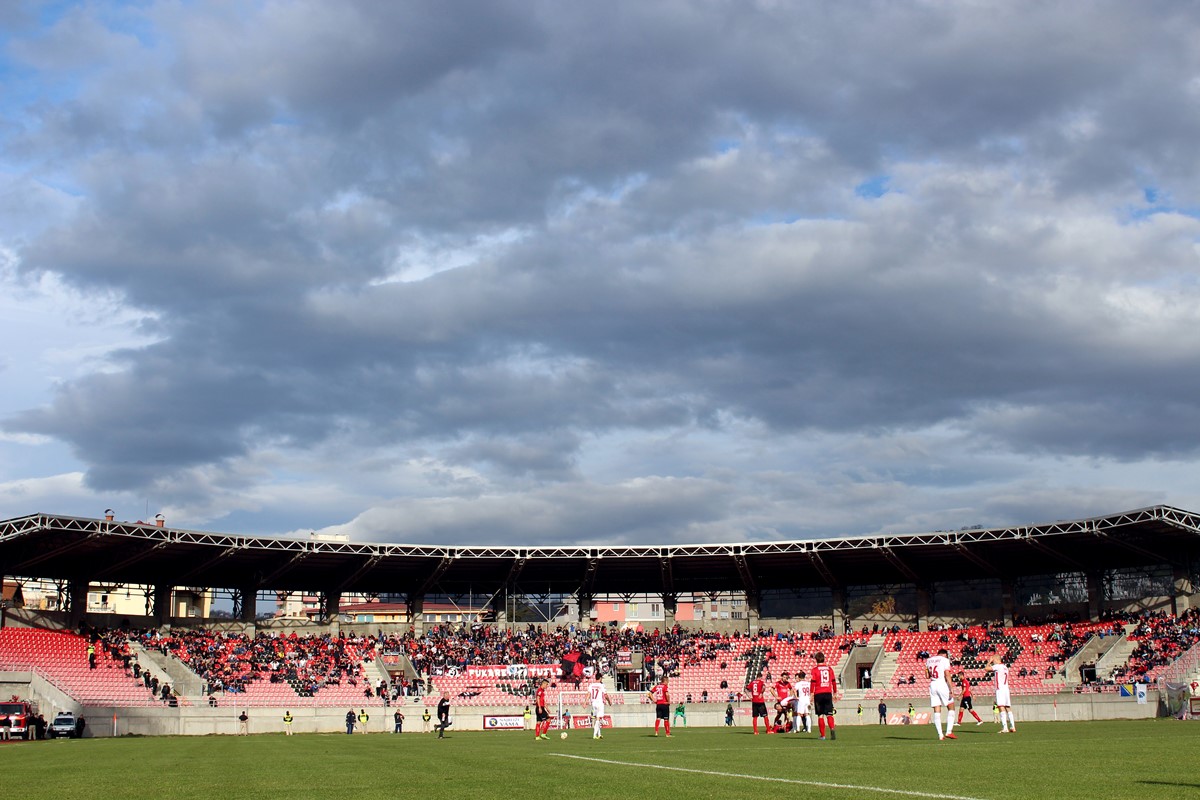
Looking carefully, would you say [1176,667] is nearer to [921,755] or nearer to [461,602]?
[921,755]

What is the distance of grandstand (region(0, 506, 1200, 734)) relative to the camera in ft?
220

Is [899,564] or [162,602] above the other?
[899,564]

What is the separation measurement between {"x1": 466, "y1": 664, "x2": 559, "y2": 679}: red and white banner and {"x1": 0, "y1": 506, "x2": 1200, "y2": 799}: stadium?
17cm

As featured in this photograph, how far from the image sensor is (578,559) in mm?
84625

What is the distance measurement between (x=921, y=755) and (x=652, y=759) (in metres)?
4.81

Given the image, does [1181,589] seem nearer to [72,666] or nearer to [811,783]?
[811,783]

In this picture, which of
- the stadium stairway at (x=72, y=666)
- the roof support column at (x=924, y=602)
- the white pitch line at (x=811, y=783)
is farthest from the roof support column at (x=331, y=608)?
the white pitch line at (x=811, y=783)

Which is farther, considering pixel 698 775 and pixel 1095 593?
pixel 1095 593

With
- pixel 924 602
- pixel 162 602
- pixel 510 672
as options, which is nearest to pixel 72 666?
pixel 162 602

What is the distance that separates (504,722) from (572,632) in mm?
23802

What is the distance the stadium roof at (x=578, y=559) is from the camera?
7088cm

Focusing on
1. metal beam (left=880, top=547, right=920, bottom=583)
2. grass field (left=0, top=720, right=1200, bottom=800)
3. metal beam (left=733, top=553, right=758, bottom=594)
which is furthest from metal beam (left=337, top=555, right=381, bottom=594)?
grass field (left=0, top=720, right=1200, bottom=800)

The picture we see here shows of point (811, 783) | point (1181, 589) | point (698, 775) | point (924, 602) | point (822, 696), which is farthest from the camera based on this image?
point (924, 602)

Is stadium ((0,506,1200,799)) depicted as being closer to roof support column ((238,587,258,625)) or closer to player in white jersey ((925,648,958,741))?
roof support column ((238,587,258,625))
